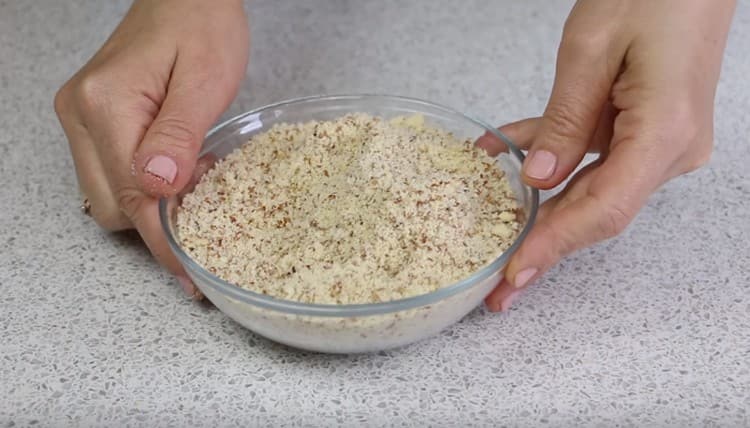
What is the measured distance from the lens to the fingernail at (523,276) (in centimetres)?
80

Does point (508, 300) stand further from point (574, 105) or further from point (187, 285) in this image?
point (187, 285)

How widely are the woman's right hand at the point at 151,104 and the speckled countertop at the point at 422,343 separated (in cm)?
7

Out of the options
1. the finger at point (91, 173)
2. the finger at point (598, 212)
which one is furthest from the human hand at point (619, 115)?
the finger at point (91, 173)

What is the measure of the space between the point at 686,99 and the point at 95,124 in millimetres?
601

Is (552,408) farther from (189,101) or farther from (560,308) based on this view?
(189,101)

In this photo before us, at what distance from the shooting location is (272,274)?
800 millimetres

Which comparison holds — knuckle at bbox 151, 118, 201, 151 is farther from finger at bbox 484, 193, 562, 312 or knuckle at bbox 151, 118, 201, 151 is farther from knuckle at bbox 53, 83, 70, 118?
finger at bbox 484, 193, 562, 312

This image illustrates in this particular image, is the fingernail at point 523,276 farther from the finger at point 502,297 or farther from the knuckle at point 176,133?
the knuckle at point 176,133

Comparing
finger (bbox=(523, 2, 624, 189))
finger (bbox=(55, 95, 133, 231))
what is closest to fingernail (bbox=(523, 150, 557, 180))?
finger (bbox=(523, 2, 624, 189))

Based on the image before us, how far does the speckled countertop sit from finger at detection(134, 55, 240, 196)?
0.15 m

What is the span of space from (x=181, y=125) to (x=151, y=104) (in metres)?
0.07

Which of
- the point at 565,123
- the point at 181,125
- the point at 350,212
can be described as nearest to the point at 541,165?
the point at 565,123

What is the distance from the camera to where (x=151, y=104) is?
3.07ft

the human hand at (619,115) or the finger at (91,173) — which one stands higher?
the human hand at (619,115)
